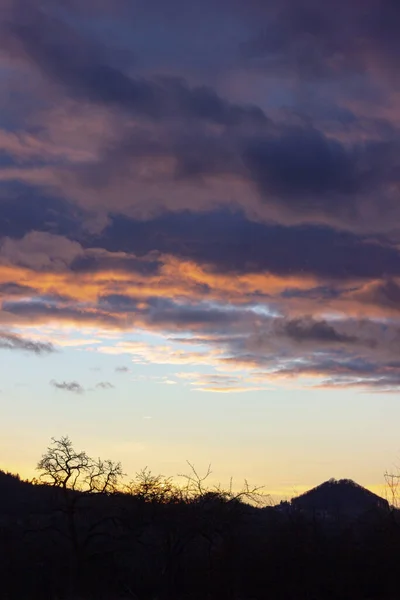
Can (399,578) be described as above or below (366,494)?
below

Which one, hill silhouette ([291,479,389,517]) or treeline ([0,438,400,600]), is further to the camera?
hill silhouette ([291,479,389,517])

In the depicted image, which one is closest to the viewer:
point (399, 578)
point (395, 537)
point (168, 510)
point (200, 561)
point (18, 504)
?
point (399, 578)

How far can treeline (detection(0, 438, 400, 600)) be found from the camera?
140ft

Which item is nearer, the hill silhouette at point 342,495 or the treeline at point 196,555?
the treeline at point 196,555

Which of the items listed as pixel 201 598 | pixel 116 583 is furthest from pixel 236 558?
pixel 116 583

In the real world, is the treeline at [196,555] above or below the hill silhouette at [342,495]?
below

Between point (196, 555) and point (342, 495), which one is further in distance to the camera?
point (342, 495)

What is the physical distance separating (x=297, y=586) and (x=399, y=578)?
5.40 meters

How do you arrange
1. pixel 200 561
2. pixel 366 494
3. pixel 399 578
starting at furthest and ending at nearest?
pixel 366 494, pixel 200 561, pixel 399 578

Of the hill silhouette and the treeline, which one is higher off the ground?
the hill silhouette

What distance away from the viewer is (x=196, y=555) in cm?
5212

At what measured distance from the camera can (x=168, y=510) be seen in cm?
5638

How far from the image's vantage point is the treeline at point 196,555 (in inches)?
1674

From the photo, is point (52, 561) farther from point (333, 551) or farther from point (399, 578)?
point (399, 578)
